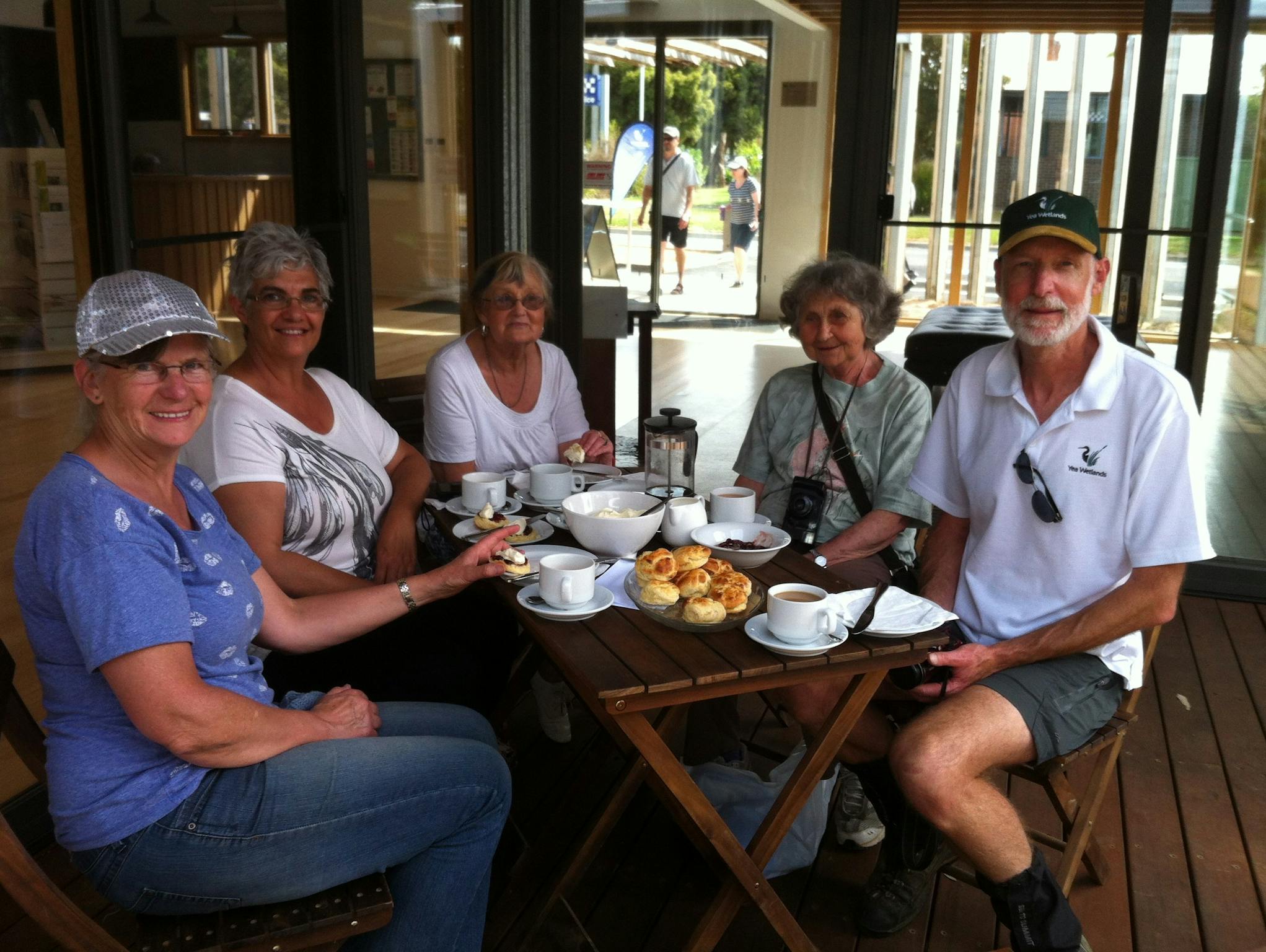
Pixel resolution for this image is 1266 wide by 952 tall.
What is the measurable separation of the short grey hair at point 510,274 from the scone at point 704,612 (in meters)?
1.55

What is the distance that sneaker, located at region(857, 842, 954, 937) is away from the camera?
241 centimetres

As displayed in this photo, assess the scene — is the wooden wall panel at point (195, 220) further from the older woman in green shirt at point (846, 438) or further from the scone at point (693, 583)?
the scone at point (693, 583)

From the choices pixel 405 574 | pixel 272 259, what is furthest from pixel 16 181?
pixel 405 574

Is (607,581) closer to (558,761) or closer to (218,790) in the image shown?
(218,790)

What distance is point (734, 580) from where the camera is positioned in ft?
6.60

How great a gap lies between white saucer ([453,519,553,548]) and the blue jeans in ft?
1.69

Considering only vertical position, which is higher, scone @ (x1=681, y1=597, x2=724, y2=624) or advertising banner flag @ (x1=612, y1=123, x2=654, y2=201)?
advertising banner flag @ (x1=612, y1=123, x2=654, y2=201)

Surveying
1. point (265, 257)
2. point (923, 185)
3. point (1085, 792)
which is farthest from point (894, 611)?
point (923, 185)

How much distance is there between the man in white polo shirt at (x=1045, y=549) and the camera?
6.77 feet

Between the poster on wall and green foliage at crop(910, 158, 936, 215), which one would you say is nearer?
the poster on wall

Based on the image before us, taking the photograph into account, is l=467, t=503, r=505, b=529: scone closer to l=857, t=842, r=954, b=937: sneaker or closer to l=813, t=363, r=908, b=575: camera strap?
l=813, t=363, r=908, b=575: camera strap

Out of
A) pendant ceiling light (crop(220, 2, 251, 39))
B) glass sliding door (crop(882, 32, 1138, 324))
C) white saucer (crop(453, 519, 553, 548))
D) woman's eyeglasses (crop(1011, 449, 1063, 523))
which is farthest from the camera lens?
glass sliding door (crop(882, 32, 1138, 324))

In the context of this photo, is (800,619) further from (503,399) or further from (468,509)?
(503,399)

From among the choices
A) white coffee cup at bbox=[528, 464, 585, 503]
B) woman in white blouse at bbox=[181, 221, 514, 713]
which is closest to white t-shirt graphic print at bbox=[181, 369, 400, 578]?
woman in white blouse at bbox=[181, 221, 514, 713]
